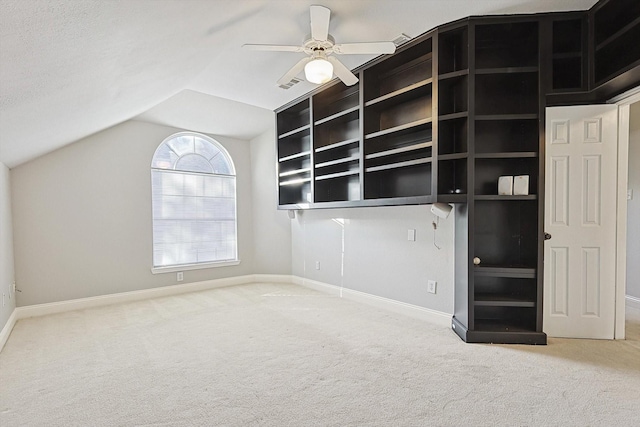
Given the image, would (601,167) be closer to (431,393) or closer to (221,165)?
(431,393)

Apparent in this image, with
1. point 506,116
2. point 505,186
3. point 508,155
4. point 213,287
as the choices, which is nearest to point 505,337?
point 505,186

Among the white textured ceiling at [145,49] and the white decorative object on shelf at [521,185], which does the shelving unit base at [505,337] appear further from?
the white textured ceiling at [145,49]

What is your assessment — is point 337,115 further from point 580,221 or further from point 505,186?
point 580,221

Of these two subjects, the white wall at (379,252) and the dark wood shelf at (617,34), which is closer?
the dark wood shelf at (617,34)

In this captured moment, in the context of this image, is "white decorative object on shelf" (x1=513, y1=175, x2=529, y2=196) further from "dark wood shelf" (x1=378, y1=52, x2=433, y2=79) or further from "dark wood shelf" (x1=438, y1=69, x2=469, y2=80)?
"dark wood shelf" (x1=378, y1=52, x2=433, y2=79)

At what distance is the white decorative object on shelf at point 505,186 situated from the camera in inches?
115

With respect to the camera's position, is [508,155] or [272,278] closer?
[508,155]

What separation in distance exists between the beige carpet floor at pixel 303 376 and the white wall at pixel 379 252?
0.44m

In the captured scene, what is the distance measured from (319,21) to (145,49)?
119cm

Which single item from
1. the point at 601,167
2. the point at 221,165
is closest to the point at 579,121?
the point at 601,167

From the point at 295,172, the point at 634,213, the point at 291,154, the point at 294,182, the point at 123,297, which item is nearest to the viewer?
the point at 634,213

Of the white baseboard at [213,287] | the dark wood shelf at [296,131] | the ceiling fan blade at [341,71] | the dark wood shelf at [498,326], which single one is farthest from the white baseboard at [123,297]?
the ceiling fan blade at [341,71]

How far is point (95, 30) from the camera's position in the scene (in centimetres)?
166

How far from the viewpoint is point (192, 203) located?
533cm
